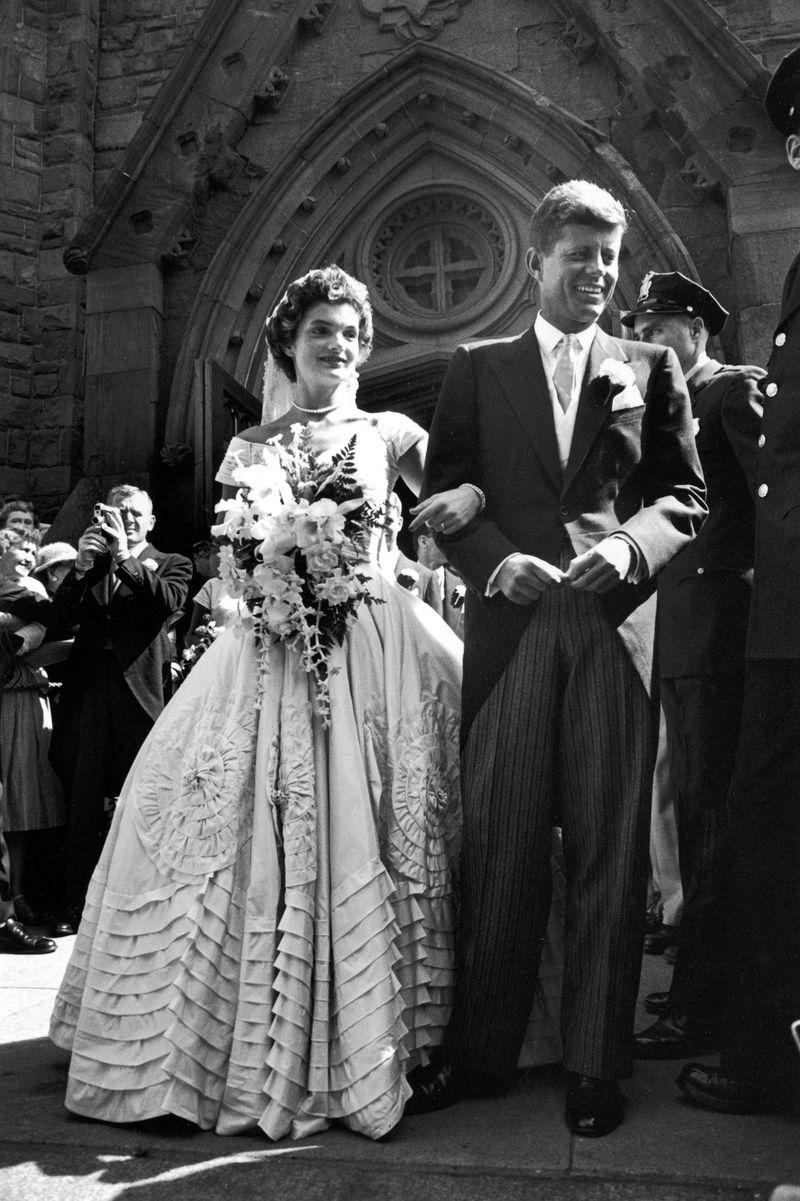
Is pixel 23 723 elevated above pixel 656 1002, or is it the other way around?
pixel 23 723

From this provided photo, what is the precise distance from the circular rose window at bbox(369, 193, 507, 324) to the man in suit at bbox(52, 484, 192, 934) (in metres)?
4.91

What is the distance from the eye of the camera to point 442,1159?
2424 millimetres

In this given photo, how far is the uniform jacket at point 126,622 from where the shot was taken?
208 inches

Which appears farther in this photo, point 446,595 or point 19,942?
point 446,595

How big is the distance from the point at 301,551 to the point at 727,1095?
1.69m

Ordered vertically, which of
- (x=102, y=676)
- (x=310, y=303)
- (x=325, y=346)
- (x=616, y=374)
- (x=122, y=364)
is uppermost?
(x=122, y=364)

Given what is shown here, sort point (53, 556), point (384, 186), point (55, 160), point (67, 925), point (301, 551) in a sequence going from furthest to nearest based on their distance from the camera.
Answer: point (55, 160) < point (384, 186) < point (53, 556) < point (67, 925) < point (301, 551)

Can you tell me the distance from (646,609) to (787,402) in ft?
2.06

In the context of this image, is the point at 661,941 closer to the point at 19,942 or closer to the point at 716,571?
the point at 716,571

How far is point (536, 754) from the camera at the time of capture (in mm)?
2840

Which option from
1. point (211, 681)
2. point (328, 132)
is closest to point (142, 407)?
point (328, 132)

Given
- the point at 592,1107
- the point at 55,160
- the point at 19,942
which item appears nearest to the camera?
the point at 592,1107

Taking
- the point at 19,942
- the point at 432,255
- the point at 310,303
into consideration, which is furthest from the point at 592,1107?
the point at 432,255

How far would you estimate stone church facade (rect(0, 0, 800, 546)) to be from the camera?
8469 mm
